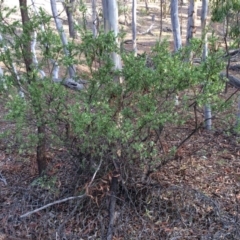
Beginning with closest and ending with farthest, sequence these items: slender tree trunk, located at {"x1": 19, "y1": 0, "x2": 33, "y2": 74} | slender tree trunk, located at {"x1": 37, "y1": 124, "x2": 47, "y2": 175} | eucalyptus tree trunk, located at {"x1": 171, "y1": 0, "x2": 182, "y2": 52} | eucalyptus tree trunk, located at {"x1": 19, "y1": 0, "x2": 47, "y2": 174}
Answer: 1. eucalyptus tree trunk, located at {"x1": 19, "y1": 0, "x2": 47, "y2": 174}
2. slender tree trunk, located at {"x1": 19, "y1": 0, "x2": 33, "y2": 74}
3. slender tree trunk, located at {"x1": 37, "y1": 124, "x2": 47, "y2": 175}
4. eucalyptus tree trunk, located at {"x1": 171, "y1": 0, "x2": 182, "y2": 52}

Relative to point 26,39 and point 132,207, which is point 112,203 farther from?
point 26,39

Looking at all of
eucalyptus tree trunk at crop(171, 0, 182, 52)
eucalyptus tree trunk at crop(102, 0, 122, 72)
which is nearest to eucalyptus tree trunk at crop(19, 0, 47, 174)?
eucalyptus tree trunk at crop(102, 0, 122, 72)

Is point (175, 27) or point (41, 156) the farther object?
point (175, 27)

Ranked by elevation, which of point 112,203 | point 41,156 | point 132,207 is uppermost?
point 41,156

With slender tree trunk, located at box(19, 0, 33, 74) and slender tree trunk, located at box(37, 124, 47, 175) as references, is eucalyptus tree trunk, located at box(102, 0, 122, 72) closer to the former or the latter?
slender tree trunk, located at box(19, 0, 33, 74)

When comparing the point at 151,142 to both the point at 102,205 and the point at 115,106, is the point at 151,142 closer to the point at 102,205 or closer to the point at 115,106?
the point at 115,106

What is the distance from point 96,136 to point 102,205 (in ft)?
2.87

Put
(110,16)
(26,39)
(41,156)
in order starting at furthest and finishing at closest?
(41,156), (110,16), (26,39)

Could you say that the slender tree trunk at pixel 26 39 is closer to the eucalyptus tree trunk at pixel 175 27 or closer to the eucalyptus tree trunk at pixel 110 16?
the eucalyptus tree trunk at pixel 110 16

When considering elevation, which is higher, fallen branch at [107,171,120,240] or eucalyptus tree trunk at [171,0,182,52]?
eucalyptus tree trunk at [171,0,182,52]

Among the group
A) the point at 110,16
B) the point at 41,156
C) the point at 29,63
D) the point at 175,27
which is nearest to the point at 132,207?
the point at 41,156

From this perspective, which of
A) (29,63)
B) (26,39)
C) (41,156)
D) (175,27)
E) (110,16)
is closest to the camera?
(26,39)

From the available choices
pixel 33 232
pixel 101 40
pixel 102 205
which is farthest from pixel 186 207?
pixel 101 40

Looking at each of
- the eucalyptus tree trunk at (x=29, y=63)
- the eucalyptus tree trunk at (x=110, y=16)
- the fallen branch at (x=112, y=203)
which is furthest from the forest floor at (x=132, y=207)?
the eucalyptus tree trunk at (x=110, y=16)
